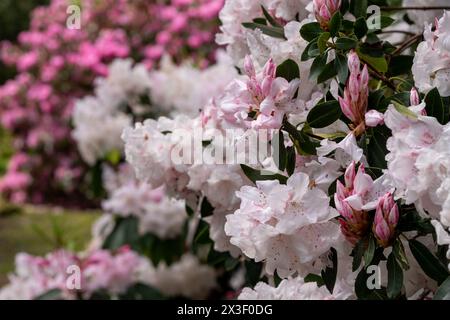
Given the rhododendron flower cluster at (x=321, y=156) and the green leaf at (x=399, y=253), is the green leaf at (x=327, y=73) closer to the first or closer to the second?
the rhododendron flower cluster at (x=321, y=156)

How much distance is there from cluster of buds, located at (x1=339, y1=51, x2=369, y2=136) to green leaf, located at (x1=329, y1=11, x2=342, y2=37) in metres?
0.08

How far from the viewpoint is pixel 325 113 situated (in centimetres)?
124

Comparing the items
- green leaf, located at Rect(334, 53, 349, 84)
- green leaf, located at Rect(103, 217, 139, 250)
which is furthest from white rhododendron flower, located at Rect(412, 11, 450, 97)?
green leaf, located at Rect(103, 217, 139, 250)

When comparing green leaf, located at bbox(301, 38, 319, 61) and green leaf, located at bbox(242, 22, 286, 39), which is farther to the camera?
green leaf, located at bbox(242, 22, 286, 39)

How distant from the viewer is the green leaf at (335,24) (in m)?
1.24

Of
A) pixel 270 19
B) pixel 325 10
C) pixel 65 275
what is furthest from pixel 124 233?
pixel 325 10

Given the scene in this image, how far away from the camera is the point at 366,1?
56.2 inches

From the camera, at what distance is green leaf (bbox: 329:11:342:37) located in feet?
4.07

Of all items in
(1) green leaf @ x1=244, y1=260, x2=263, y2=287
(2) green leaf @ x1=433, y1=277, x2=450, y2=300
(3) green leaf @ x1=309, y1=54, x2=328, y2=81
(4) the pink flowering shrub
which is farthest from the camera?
(4) the pink flowering shrub

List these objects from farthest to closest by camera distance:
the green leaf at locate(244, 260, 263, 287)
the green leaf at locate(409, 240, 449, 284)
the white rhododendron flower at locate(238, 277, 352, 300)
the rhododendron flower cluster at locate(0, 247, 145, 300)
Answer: the rhododendron flower cluster at locate(0, 247, 145, 300), the green leaf at locate(244, 260, 263, 287), the white rhododendron flower at locate(238, 277, 352, 300), the green leaf at locate(409, 240, 449, 284)

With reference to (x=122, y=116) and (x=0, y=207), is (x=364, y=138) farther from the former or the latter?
(x=0, y=207)

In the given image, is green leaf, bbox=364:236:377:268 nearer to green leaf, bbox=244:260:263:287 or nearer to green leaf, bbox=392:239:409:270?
green leaf, bbox=392:239:409:270

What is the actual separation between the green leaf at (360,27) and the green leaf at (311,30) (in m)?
0.07

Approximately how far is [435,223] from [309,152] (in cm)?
28
